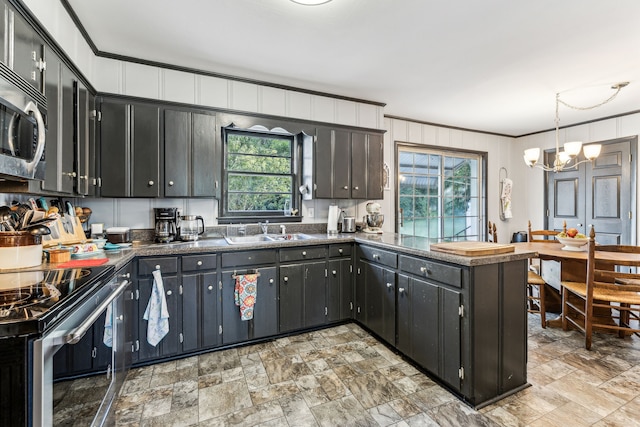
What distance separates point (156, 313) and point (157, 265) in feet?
1.22

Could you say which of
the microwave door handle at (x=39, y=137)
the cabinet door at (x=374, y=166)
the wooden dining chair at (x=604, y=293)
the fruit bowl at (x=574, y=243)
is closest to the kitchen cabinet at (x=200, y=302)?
the microwave door handle at (x=39, y=137)

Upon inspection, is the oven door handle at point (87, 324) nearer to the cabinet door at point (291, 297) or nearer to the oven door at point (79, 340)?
the oven door at point (79, 340)

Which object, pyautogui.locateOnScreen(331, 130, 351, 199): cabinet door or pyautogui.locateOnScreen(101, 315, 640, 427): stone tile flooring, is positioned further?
pyautogui.locateOnScreen(331, 130, 351, 199): cabinet door

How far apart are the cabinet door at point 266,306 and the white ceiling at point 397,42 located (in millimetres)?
1983

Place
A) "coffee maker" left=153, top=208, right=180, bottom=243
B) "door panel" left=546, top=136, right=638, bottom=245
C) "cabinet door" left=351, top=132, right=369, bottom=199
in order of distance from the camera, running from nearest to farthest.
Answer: "coffee maker" left=153, top=208, right=180, bottom=243 → "cabinet door" left=351, top=132, right=369, bottom=199 → "door panel" left=546, top=136, right=638, bottom=245

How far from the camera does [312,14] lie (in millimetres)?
2117

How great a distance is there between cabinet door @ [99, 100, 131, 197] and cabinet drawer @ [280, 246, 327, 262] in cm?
147

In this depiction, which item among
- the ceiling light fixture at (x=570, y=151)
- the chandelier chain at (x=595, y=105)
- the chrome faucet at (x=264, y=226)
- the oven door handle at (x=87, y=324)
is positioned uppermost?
the chandelier chain at (x=595, y=105)

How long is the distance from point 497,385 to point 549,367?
2.42ft

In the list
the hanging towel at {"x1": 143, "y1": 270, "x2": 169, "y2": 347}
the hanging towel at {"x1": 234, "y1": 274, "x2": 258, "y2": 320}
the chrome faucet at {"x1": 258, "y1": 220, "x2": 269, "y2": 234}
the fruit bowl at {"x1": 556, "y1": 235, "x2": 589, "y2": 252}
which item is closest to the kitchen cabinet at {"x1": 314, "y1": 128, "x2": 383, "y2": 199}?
the chrome faucet at {"x1": 258, "y1": 220, "x2": 269, "y2": 234}

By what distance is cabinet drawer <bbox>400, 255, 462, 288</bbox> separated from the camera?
1.97 metres

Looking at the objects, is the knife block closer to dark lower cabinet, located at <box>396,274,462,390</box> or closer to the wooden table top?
dark lower cabinet, located at <box>396,274,462,390</box>

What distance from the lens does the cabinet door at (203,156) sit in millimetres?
2873

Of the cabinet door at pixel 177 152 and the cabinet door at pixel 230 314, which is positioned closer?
the cabinet door at pixel 230 314
